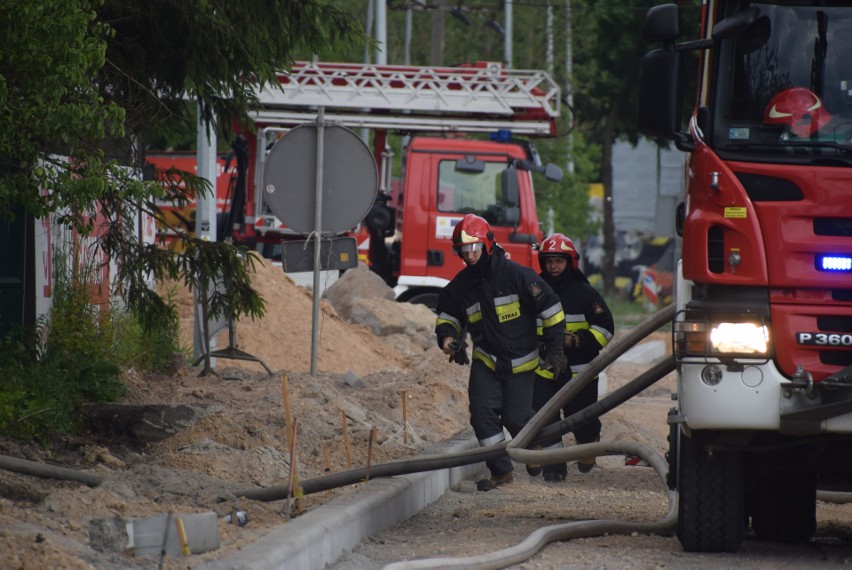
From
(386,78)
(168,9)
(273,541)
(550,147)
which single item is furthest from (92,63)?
(550,147)

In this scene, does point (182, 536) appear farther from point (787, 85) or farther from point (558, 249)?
point (558, 249)

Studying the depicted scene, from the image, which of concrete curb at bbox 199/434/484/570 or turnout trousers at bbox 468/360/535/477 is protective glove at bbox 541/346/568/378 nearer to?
turnout trousers at bbox 468/360/535/477

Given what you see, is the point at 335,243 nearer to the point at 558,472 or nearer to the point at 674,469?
the point at 558,472

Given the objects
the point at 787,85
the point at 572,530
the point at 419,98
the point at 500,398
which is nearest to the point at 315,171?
the point at 500,398

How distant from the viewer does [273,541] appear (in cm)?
636

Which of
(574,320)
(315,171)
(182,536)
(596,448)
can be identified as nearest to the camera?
(182,536)

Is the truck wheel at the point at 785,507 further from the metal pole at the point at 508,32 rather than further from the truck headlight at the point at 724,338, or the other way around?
the metal pole at the point at 508,32

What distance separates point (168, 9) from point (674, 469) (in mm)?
4531

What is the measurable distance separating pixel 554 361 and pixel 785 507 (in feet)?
8.35

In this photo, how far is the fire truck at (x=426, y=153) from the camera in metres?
20.2

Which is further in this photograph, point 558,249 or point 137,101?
point 558,249

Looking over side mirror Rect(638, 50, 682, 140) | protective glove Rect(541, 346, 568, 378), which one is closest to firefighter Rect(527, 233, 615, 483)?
protective glove Rect(541, 346, 568, 378)

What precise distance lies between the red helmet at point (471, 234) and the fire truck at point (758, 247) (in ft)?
8.32

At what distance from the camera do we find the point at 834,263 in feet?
22.8
